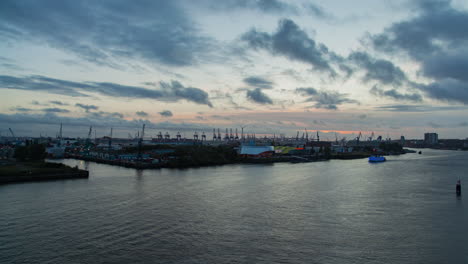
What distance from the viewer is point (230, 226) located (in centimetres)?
546

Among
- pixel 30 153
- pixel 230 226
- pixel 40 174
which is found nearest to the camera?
pixel 230 226

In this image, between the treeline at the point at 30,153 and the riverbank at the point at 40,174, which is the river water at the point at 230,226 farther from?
the treeline at the point at 30,153

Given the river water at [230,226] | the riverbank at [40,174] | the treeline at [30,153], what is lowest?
the river water at [230,226]

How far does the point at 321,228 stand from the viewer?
5340 millimetres

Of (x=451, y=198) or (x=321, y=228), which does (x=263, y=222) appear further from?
(x=451, y=198)

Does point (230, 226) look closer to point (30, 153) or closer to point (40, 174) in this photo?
point (40, 174)

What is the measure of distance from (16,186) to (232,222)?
7678 millimetres

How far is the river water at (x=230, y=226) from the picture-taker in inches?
166

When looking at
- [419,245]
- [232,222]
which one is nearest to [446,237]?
[419,245]

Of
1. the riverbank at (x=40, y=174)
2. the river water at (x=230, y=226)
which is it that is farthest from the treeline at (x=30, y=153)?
the river water at (x=230, y=226)

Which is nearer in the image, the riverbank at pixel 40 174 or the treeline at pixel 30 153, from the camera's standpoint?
the riverbank at pixel 40 174

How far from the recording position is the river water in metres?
4.21

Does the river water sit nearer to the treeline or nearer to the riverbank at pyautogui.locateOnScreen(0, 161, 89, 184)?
the riverbank at pyautogui.locateOnScreen(0, 161, 89, 184)

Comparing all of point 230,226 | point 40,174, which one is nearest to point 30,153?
point 40,174
